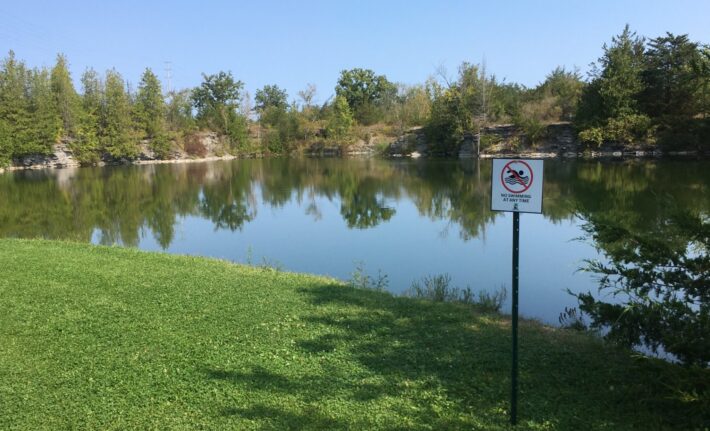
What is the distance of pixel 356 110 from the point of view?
69125 mm

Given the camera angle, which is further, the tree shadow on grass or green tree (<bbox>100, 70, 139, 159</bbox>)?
green tree (<bbox>100, 70, 139, 159</bbox>)

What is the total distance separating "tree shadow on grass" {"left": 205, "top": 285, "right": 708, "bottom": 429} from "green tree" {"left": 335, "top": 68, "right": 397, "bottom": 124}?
219 ft

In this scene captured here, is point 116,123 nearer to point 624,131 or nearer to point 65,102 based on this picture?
point 65,102

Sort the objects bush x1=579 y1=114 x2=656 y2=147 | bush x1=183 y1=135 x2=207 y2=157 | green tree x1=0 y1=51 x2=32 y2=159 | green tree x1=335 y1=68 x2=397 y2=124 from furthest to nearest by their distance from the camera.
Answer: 1. green tree x1=335 y1=68 x2=397 y2=124
2. bush x1=183 y1=135 x2=207 y2=157
3. green tree x1=0 y1=51 x2=32 y2=159
4. bush x1=579 y1=114 x2=656 y2=147

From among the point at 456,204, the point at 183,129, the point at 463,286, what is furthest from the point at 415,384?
the point at 183,129

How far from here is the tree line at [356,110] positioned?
35.8 meters

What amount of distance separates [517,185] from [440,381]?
1.76 meters

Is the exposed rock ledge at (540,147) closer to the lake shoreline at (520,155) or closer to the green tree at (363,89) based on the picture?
the lake shoreline at (520,155)

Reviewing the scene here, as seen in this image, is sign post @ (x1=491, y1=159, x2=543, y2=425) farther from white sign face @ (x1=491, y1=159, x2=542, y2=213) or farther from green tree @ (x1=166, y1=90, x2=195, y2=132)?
green tree @ (x1=166, y1=90, x2=195, y2=132)

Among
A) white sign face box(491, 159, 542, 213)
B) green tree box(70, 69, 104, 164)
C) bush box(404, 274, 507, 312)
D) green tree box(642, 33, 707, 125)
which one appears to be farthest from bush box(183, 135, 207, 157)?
white sign face box(491, 159, 542, 213)

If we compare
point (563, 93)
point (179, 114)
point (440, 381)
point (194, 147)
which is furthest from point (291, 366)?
point (179, 114)

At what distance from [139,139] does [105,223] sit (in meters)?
41.5

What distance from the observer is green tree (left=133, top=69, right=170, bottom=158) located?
179 feet

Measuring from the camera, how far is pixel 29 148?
45281 mm
